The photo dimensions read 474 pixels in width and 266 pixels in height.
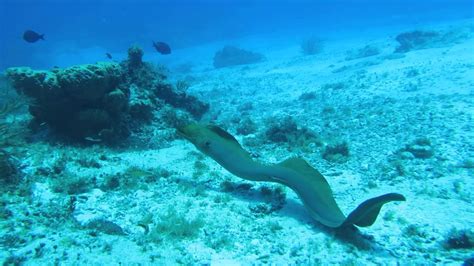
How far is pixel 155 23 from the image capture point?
Answer: 63.8 meters

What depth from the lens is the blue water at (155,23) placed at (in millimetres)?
51312

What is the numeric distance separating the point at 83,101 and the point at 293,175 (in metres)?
5.46

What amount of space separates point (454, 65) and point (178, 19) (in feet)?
195

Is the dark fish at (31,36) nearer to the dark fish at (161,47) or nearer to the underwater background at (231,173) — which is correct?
the underwater background at (231,173)

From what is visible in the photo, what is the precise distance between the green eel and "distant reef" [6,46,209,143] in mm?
2814

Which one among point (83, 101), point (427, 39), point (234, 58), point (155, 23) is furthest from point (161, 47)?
point (155, 23)

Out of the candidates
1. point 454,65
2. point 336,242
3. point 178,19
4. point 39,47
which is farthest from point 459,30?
point 39,47

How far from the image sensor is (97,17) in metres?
72.9

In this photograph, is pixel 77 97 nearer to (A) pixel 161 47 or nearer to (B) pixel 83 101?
(B) pixel 83 101

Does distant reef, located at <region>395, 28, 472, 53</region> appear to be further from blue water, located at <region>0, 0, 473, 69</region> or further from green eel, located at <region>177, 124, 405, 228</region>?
blue water, located at <region>0, 0, 473, 69</region>

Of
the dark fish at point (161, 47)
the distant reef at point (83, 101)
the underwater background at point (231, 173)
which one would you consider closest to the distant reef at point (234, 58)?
the dark fish at point (161, 47)

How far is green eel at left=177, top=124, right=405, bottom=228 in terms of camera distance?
425 cm

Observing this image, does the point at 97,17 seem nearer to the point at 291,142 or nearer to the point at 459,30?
the point at 459,30

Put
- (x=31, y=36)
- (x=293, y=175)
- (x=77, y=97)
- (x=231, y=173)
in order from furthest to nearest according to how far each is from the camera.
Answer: (x=31, y=36), (x=77, y=97), (x=231, y=173), (x=293, y=175)
